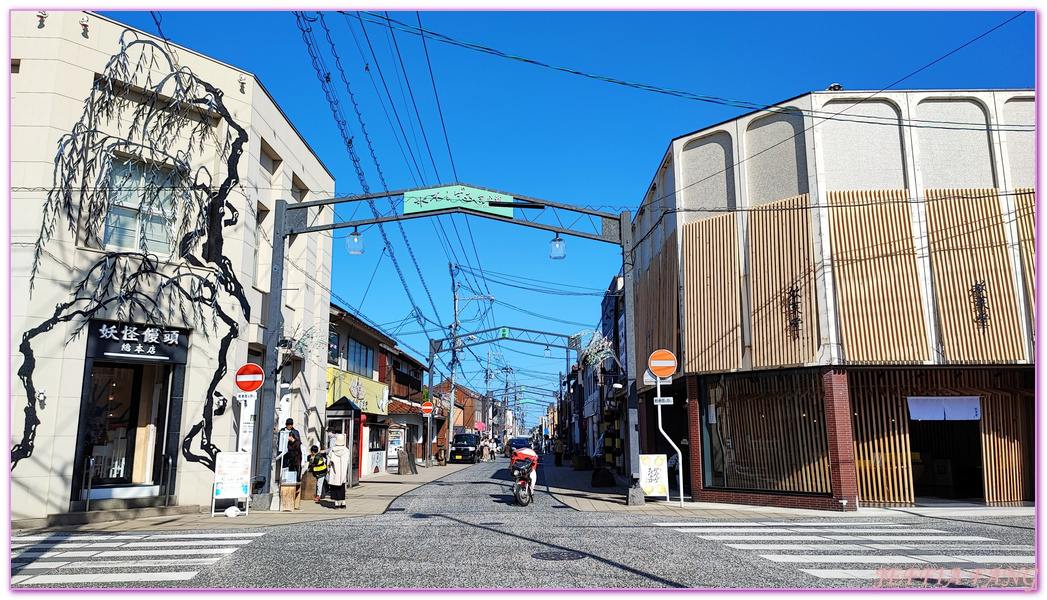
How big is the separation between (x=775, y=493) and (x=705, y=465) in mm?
1841

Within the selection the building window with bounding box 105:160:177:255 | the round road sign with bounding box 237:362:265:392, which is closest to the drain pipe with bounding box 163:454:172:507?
the round road sign with bounding box 237:362:265:392

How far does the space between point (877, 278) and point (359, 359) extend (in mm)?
19925

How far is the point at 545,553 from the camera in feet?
29.7

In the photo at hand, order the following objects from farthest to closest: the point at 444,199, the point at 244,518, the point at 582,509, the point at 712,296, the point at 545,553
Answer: the point at 712,296, the point at 444,199, the point at 582,509, the point at 244,518, the point at 545,553

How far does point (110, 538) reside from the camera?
11055 millimetres

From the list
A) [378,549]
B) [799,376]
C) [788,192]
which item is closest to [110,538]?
[378,549]

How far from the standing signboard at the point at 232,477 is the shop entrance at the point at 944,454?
15.9m

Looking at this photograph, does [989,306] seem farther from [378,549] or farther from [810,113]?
[378,549]

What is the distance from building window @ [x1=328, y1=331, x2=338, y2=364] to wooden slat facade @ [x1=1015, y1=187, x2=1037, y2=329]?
19448 millimetres

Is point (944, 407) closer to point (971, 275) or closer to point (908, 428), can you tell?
point (908, 428)

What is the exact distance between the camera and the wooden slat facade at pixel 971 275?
15023mm

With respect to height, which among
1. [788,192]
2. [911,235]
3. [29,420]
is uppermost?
[788,192]

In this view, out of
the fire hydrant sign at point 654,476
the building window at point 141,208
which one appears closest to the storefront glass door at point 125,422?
the building window at point 141,208

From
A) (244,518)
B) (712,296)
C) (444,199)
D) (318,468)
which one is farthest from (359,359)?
(712,296)
